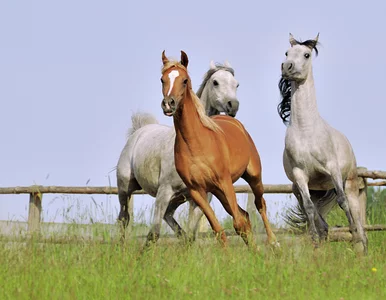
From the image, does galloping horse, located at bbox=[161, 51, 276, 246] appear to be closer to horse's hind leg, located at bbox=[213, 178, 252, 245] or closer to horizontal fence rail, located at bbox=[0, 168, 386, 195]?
horse's hind leg, located at bbox=[213, 178, 252, 245]

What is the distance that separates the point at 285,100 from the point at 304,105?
0.85m

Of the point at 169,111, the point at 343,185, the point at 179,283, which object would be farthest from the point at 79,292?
the point at 343,185

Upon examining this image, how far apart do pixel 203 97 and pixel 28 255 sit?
2997 millimetres

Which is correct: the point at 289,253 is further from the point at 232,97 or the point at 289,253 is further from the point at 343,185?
the point at 343,185

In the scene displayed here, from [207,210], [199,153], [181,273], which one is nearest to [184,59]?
[199,153]

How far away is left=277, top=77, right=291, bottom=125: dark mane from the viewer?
9.55 meters

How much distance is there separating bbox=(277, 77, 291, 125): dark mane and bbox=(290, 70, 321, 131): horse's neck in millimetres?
692

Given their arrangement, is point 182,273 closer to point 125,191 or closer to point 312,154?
point 312,154

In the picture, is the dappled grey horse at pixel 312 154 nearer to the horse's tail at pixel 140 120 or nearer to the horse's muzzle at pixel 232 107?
the horse's muzzle at pixel 232 107

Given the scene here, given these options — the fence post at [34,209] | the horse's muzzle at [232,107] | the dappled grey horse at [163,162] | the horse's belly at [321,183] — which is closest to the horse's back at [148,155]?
the dappled grey horse at [163,162]

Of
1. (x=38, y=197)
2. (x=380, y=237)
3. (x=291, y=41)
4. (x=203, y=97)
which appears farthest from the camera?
(x=38, y=197)

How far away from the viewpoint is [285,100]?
9594mm

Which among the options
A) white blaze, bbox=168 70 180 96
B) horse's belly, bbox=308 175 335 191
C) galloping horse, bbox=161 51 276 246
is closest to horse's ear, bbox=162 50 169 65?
galloping horse, bbox=161 51 276 246

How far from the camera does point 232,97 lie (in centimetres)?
807
